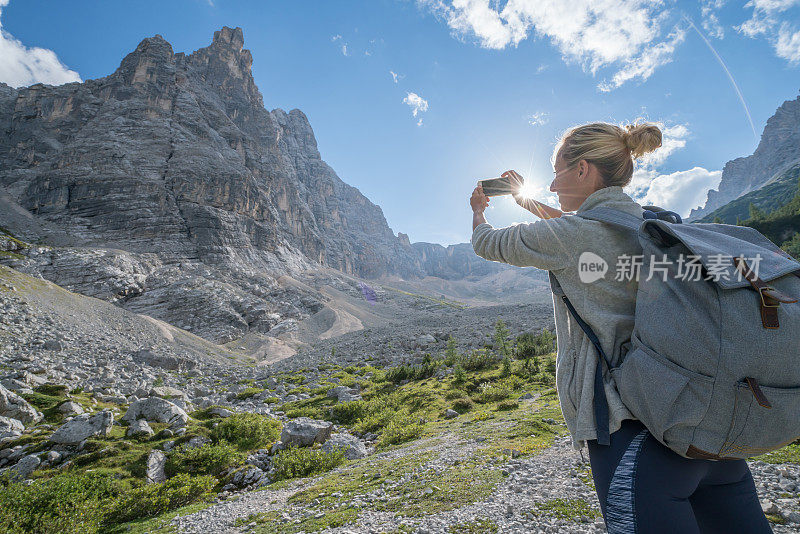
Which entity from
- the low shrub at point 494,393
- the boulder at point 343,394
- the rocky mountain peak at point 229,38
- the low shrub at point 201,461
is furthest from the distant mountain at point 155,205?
the low shrub at point 201,461

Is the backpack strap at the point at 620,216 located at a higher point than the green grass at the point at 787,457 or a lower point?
higher

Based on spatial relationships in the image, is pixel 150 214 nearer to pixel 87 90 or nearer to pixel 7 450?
pixel 87 90

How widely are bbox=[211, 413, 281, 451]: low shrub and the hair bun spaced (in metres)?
12.1

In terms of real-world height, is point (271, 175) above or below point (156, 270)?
above

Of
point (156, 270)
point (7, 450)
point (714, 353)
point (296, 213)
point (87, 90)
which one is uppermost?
point (87, 90)

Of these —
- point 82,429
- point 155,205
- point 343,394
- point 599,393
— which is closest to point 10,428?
point 82,429

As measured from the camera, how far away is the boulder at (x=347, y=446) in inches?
377

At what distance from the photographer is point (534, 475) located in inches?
235

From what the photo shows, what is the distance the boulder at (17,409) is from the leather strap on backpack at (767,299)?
54.4 ft

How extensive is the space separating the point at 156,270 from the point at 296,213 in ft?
267

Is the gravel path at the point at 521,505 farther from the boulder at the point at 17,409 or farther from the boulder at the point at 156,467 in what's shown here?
the boulder at the point at 17,409

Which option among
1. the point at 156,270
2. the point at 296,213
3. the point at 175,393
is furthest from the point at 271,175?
the point at 175,393

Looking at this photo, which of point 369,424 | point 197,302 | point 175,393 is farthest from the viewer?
point 197,302

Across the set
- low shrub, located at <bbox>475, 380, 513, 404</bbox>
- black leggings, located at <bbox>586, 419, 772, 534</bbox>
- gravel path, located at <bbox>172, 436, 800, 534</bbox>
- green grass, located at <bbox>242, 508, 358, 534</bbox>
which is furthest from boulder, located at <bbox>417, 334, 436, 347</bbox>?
black leggings, located at <bbox>586, 419, 772, 534</bbox>
